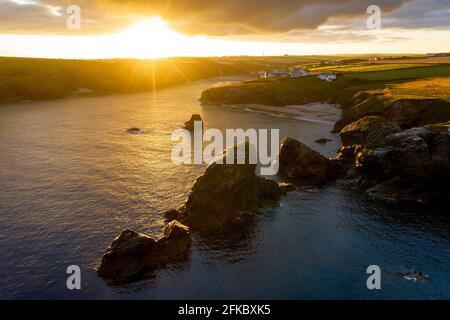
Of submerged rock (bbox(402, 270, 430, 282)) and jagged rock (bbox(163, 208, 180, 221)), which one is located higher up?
jagged rock (bbox(163, 208, 180, 221))

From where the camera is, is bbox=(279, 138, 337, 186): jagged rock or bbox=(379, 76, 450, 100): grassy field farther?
bbox=(379, 76, 450, 100): grassy field

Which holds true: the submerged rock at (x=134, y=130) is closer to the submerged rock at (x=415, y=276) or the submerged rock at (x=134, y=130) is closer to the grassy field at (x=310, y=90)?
the grassy field at (x=310, y=90)

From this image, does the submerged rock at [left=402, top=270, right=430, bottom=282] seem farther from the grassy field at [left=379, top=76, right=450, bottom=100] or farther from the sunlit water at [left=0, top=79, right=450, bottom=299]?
the grassy field at [left=379, top=76, right=450, bottom=100]

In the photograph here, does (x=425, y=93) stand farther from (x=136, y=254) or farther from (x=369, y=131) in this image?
(x=136, y=254)

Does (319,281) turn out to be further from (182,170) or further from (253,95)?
(253,95)

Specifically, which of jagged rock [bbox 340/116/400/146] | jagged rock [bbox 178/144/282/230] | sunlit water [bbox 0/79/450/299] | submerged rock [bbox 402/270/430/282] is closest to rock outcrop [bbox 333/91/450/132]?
jagged rock [bbox 340/116/400/146]

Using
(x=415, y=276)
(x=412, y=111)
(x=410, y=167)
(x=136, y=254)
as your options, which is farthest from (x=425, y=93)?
(x=136, y=254)

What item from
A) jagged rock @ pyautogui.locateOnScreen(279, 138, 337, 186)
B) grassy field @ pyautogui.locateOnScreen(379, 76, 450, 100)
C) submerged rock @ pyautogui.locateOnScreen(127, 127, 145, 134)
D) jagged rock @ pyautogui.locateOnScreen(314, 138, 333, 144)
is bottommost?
jagged rock @ pyautogui.locateOnScreen(279, 138, 337, 186)
